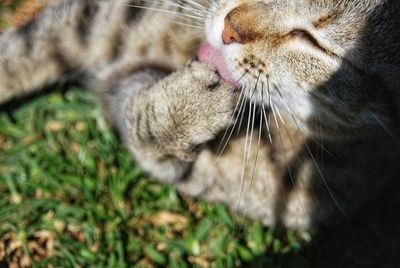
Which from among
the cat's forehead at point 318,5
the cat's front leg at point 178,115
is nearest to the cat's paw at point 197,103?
the cat's front leg at point 178,115

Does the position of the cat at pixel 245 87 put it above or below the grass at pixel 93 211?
above

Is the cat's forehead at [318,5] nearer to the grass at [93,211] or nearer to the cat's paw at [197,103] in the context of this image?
the cat's paw at [197,103]

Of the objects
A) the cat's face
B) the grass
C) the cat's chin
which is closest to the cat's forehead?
the cat's face

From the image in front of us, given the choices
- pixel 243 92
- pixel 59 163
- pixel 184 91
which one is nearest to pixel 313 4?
pixel 243 92

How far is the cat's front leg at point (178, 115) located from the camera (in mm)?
1938

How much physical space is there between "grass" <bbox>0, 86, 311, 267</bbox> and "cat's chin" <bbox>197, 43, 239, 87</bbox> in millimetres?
712

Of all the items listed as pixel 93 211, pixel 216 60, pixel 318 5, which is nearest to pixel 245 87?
pixel 216 60

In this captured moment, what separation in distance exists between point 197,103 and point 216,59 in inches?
7.8

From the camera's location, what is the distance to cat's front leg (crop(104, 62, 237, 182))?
194 cm

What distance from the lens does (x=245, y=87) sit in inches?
75.4

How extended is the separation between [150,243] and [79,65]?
879 mm

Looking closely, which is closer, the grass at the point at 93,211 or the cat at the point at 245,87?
the cat at the point at 245,87

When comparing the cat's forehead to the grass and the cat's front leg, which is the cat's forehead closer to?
the cat's front leg

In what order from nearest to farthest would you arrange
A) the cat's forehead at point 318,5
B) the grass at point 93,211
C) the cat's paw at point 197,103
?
the cat's forehead at point 318,5 → the cat's paw at point 197,103 → the grass at point 93,211
